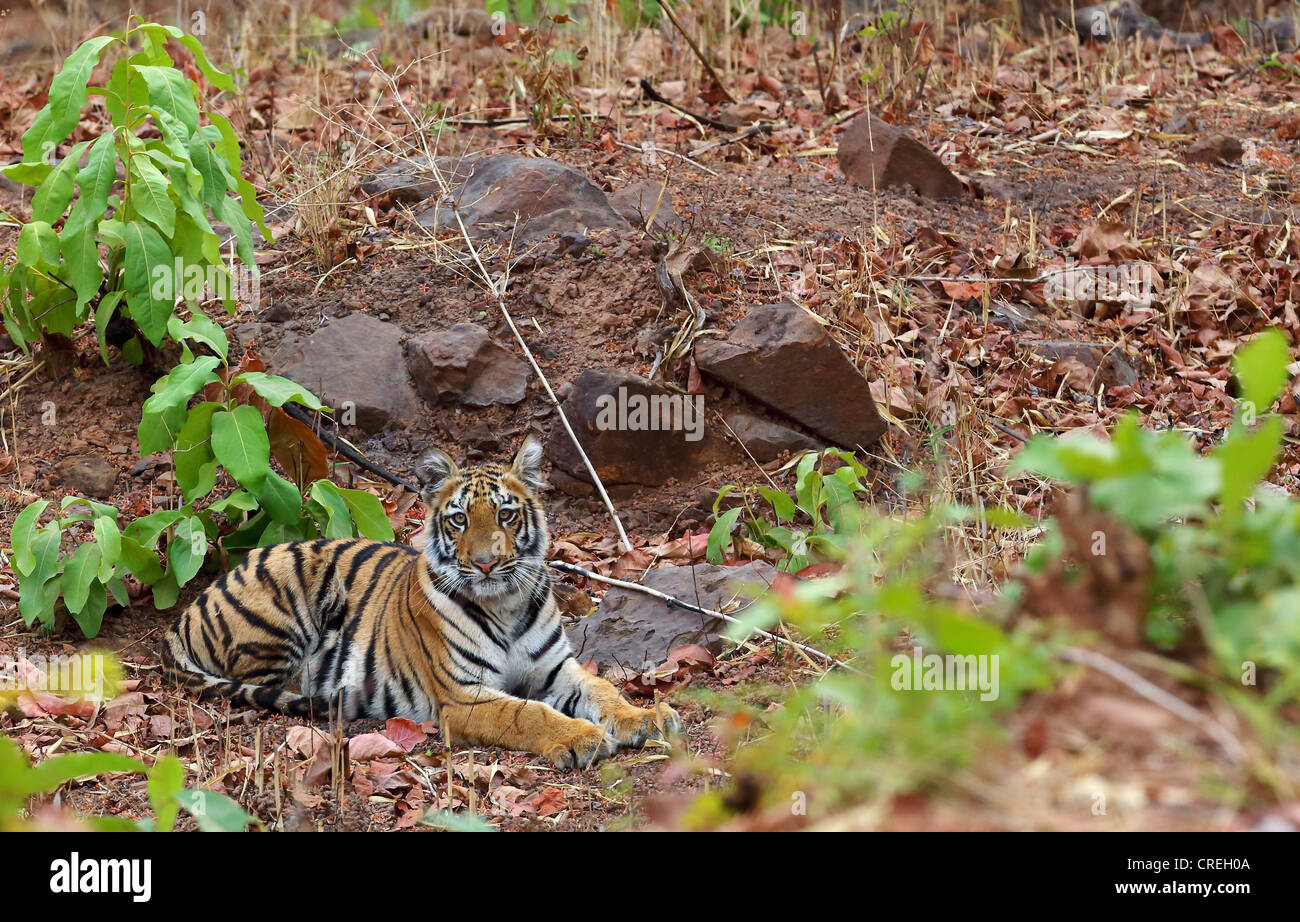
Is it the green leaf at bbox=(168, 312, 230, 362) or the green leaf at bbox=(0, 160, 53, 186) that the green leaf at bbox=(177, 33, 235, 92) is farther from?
the green leaf at bbox=(168, 312, 230, 362)

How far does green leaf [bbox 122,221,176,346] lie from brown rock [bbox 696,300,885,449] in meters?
2.59

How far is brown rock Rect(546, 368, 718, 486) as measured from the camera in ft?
20.0

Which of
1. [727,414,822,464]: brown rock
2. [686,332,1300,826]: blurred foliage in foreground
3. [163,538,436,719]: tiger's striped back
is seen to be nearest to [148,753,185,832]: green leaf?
[686,332,1300,826]: blurred foliage in foreground

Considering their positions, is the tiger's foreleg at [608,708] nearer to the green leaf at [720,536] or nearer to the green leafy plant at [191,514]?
the green leaf at [720,536]

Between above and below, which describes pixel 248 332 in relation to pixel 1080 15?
below

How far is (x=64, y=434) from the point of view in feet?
21.0

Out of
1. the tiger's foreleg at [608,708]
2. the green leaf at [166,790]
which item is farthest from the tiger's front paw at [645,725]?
the green leaf at [166,790]

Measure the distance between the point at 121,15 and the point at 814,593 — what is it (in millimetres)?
12941

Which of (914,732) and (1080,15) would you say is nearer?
(914,732)

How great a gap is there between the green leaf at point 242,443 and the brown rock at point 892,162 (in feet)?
15.0

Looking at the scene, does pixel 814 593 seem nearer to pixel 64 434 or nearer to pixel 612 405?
pixel 612 405

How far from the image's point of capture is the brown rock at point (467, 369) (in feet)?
21.2

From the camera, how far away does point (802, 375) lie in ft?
20.2

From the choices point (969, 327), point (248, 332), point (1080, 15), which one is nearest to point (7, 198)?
point (248, 332)
